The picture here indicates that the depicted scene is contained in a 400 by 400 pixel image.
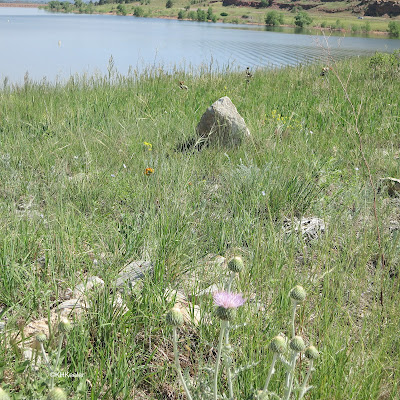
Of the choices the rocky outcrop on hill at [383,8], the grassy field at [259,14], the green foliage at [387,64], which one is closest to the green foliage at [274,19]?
the grassy field at [259,14]

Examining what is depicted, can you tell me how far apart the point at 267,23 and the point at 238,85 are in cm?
6217

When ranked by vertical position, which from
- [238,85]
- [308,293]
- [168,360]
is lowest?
[168,360]

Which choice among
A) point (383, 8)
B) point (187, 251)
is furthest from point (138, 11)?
point (187, 251)

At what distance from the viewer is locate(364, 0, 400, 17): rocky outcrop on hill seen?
69.1m

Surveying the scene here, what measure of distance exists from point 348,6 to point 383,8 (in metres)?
5.82

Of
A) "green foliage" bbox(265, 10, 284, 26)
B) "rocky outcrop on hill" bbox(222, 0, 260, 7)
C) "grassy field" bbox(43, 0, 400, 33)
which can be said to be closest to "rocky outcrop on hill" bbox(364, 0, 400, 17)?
"grassy field" bbox(43, 0, 400, 33)

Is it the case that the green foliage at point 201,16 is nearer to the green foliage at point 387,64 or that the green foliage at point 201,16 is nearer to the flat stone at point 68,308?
the green foliage at point 387,64

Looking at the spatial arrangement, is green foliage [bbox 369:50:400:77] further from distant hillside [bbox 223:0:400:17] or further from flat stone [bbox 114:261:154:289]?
distant hillside [bbox 223:0:400:17]

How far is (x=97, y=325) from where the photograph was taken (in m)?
1.63

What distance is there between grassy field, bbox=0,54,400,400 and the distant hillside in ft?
231

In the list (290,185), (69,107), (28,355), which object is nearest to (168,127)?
(69,107)

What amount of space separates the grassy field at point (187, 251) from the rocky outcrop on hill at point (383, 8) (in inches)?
3028

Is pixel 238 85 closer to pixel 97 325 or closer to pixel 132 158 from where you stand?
pixel 132 158

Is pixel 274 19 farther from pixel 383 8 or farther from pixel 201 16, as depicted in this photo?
pixel 383 8
